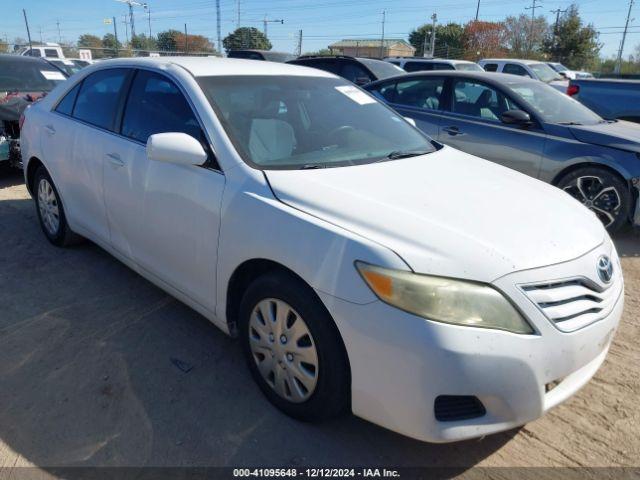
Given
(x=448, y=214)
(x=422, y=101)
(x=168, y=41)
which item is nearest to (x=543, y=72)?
(x=422, y=101)

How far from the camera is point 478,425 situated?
1972mm

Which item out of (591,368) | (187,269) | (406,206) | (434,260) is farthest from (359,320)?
(187,269)

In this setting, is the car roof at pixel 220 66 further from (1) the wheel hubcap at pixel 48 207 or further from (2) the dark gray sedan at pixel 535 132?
(2) the dark gray sedan at pixel 535 132

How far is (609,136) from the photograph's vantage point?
17.0ft

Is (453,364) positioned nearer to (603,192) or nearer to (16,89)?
(603,192)

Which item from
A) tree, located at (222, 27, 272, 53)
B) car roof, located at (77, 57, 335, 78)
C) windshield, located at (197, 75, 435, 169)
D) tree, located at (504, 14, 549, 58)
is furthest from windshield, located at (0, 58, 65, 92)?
tree, located at (222, 27, 272, 53)

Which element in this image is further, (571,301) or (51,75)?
(51,75)

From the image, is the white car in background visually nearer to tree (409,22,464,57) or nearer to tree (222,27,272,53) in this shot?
tree (409,22,464,57)

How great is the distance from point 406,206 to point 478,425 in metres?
0.94

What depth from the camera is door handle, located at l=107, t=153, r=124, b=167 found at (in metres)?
3.29

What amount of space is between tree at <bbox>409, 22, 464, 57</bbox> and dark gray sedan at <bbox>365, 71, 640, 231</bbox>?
5230 centimetres

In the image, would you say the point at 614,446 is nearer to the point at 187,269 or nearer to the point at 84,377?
the point at 187,269

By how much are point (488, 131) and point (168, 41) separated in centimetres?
5388

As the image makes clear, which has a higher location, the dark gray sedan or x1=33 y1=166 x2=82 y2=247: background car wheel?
the dark gray sedan
